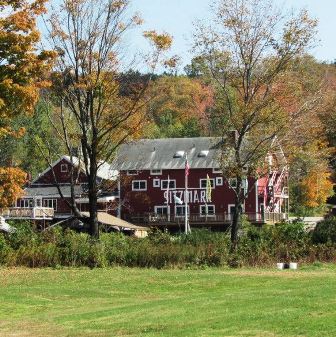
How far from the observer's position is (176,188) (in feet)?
245

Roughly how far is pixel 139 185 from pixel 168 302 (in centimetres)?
5881

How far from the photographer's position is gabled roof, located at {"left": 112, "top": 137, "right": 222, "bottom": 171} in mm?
73938

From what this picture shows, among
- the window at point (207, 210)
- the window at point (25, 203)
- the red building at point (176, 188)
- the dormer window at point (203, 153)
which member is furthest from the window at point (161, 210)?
the window at point (25, 203)

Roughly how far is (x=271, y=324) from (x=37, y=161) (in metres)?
70.9

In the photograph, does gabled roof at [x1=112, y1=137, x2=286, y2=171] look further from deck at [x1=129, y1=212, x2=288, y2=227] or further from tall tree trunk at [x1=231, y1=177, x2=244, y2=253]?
tall tree trunk at [x1=231, y1=177, x2=244, y2=253]

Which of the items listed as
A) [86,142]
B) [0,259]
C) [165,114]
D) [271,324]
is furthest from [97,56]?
[165,114]

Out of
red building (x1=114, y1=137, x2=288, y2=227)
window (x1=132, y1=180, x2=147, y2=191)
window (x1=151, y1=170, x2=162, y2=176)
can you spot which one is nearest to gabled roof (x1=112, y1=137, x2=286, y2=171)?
red building (x1=114, y1=137, x2=288, y2=227)

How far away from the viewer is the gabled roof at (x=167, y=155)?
243ft

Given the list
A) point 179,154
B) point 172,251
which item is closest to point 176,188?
point 179,154

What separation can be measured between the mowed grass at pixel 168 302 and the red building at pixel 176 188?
44.9 metres

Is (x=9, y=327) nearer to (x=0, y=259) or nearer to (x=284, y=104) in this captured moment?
(x=0, y=259)

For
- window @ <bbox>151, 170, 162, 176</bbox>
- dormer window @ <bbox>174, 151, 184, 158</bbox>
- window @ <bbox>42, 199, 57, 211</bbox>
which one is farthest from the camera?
window @ <bbox>42, 199, 57, 211</bbox>

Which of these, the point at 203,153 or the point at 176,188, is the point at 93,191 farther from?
the point at 203,153

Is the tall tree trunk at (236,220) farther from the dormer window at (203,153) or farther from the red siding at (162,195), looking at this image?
the dormer window at (203,153)
